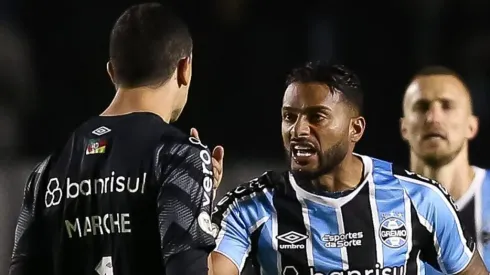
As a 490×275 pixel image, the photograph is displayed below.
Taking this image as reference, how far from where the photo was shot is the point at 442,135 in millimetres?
3506

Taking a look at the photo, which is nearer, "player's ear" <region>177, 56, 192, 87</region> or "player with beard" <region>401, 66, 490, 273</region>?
"player's ear" <region>177, 56, 192, 87</region>

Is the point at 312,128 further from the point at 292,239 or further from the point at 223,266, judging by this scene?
the point at 223,266

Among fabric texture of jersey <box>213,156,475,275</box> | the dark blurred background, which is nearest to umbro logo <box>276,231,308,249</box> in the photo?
fabric texture of jersey <box>213,156,475,275</box>

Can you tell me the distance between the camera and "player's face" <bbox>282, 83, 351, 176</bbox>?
280 centimetres

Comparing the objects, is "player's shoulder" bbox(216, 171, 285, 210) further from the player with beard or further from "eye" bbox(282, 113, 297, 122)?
the player with beard

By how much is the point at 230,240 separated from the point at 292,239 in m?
0.19

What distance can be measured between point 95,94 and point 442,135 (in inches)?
81.1

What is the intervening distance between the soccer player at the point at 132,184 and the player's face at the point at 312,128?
712 mm

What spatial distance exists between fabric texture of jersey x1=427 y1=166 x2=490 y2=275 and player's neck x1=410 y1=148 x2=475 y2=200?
0.02 m

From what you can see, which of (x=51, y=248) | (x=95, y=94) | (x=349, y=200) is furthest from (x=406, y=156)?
(x=51, y=248)

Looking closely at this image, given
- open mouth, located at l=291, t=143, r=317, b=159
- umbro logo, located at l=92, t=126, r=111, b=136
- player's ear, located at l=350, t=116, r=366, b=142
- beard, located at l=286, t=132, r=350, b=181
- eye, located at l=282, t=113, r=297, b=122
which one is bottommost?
beard, located at l=286, t=132, r=350, b=181

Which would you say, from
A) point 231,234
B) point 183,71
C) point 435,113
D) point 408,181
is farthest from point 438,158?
point 183,71

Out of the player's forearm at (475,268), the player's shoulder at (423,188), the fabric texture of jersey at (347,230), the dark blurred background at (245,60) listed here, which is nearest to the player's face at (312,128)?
the fabric texture of jersey at (347,230)

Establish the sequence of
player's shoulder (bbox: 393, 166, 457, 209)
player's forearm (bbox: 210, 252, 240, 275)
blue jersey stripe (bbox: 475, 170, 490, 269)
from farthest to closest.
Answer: blue jersey stripe (bbox: 475, 170, 490, 269) → player's shoulder (bbox: 393, 166, 457, 209) → player's forearm (bbox: 210, 252, 240, 275)
